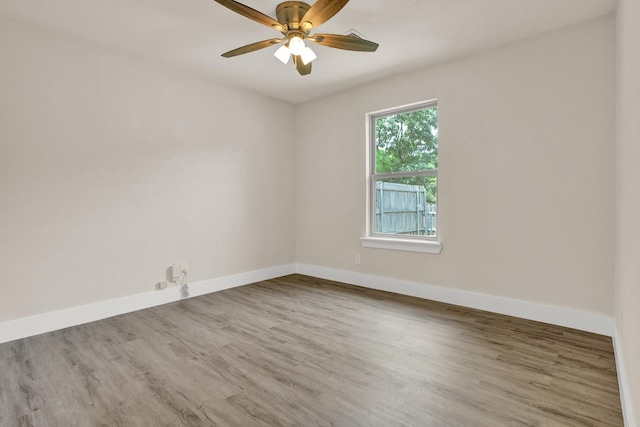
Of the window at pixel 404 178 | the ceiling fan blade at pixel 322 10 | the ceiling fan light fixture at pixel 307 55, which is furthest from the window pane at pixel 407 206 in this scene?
the ceiling fan blade at pixel 322 10

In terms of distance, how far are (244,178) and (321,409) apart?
3.26 metres

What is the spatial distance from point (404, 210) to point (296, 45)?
2331mm

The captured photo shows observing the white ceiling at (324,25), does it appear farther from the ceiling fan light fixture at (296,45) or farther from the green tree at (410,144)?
the green tree at (410,144)

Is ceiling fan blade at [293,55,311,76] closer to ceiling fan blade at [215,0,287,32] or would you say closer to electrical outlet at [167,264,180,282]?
ceiling fan blade at [215,0,287,32]

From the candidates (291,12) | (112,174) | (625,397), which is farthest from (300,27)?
(625,397)

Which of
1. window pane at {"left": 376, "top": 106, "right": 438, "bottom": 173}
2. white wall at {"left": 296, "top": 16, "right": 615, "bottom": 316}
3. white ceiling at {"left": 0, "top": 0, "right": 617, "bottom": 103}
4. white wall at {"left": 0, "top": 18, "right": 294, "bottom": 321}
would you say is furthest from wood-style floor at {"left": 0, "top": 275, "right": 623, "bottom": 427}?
white ceiling at {"left": 0, "top": 0, "right": 617, "bottom": 103}

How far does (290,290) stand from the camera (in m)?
4.14

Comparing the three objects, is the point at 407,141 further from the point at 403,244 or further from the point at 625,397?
the point at 625,397

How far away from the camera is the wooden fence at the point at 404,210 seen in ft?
12.6

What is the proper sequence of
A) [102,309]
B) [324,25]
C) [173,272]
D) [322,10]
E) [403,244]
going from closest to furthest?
[322,10] < [324,25] < [102,309] < [173,272] < [403,244]

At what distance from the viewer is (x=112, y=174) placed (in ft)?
10.7

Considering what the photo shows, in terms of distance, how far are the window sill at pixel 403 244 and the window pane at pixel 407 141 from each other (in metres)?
0.86

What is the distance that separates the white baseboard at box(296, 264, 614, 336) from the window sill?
0.39 m

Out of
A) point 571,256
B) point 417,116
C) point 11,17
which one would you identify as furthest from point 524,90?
point 11,17
